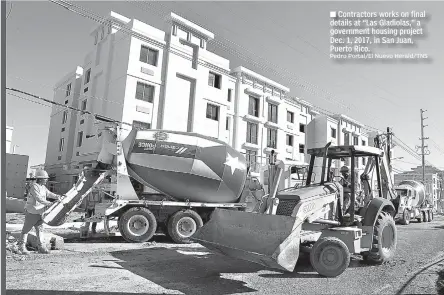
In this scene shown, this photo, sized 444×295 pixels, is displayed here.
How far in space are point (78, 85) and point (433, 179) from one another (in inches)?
1766

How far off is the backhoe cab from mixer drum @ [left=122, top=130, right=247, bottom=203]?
13.6 feet

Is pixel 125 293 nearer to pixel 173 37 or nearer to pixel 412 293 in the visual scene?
pixel 412 293

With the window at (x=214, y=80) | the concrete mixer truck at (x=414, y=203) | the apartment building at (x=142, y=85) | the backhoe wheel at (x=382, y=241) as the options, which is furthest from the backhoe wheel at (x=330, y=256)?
the window at (x=214, y=80)

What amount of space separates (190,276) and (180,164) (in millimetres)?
5601

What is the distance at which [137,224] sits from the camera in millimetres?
10828

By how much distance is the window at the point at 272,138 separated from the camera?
121ft

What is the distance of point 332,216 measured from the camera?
7727 millimetres

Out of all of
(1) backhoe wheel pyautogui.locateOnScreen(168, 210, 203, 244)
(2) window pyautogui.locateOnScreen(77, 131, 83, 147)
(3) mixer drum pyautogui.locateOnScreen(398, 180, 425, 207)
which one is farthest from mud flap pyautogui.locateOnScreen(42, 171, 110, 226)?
(3) mixer drum pyautogui.locateOnScreen(398, 180, 425, 207)

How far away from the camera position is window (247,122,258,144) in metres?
34.9

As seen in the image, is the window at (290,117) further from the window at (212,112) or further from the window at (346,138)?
the window at (212,112)

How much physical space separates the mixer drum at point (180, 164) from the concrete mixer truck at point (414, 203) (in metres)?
17.8

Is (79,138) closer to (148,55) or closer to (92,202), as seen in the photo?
(148,55)

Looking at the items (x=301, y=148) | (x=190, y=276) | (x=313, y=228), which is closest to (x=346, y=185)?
(x=313, y=228)

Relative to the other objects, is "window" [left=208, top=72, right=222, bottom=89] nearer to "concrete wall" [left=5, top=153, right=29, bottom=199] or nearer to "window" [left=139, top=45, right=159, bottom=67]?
"window" [left=139, top=45, right=159, bottom=67]
